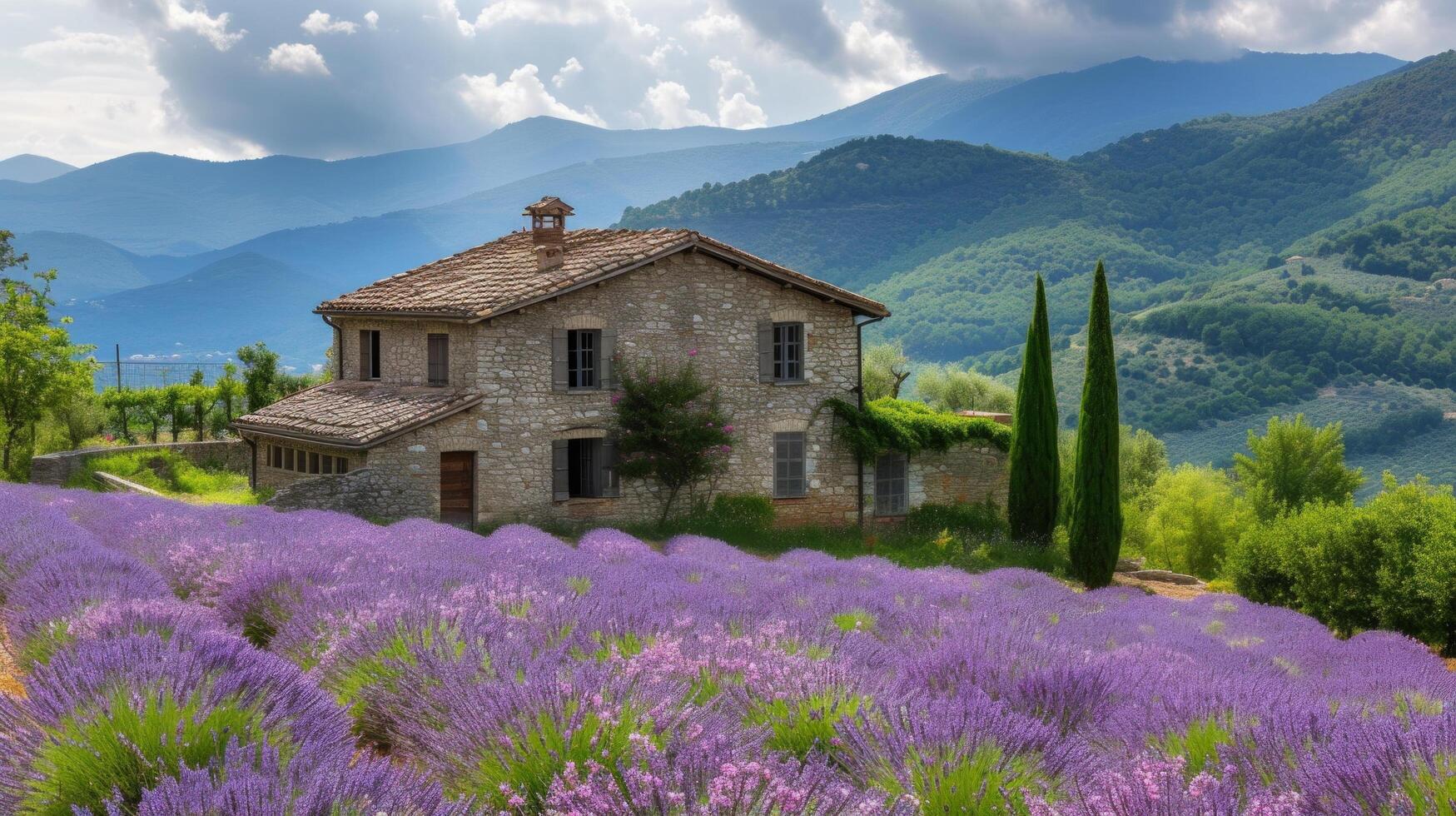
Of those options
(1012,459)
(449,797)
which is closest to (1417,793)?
(449,797)

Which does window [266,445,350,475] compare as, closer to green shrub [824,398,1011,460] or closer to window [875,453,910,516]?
green shrub [824,398,1011,460]

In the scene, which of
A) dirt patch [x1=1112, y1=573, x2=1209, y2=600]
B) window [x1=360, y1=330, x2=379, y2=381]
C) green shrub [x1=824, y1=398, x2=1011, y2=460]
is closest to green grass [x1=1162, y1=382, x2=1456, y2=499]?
green shrub [x1=824, y1=398, x2=1011, y2=460]

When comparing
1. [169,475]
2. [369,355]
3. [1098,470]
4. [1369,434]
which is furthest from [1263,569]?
[1369,434]

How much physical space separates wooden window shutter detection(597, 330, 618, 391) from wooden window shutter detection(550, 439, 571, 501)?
1.22 metres

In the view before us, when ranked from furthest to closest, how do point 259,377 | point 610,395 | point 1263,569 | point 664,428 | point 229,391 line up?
point 229,391 → point 259,377 → point 610,395 → point 664,428 → point 1263,569

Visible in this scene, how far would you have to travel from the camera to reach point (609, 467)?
67.1 ft

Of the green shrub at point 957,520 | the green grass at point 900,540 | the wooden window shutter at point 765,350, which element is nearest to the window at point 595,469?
the green grass at point 900,540

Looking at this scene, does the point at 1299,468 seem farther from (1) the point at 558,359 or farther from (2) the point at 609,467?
(1) the point at 558,359

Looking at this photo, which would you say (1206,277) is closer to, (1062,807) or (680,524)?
(680,524)

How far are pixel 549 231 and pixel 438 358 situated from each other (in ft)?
12.6

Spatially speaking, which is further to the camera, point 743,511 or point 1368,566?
point 743,511

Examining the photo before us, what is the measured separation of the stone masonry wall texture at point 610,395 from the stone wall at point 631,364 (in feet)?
0.07

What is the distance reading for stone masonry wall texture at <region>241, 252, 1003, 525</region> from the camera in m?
18.9

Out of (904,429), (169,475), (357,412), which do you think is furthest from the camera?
(169,475)
